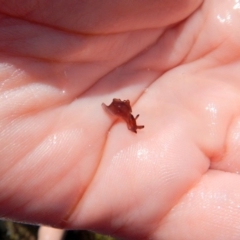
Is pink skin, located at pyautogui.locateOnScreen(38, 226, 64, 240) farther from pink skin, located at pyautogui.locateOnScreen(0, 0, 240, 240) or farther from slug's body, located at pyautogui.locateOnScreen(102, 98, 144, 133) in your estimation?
slug's body, located at pyautogui.locateOnScreen(102, 98, 144, 133)

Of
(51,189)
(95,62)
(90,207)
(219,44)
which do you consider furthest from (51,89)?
(219,44)

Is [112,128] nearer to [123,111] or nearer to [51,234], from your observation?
[123,111]

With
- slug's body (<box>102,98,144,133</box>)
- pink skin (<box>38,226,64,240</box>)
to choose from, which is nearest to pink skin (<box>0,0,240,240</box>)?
slug's body (<box>102,98,144,133</box>)

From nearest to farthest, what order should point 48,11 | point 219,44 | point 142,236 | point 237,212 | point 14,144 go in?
point 48,11, point 14,144, point 237,212, point 142,236, point 219,44

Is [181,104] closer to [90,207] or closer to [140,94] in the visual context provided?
[140,94]

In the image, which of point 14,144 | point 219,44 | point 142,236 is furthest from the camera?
point 219,44
